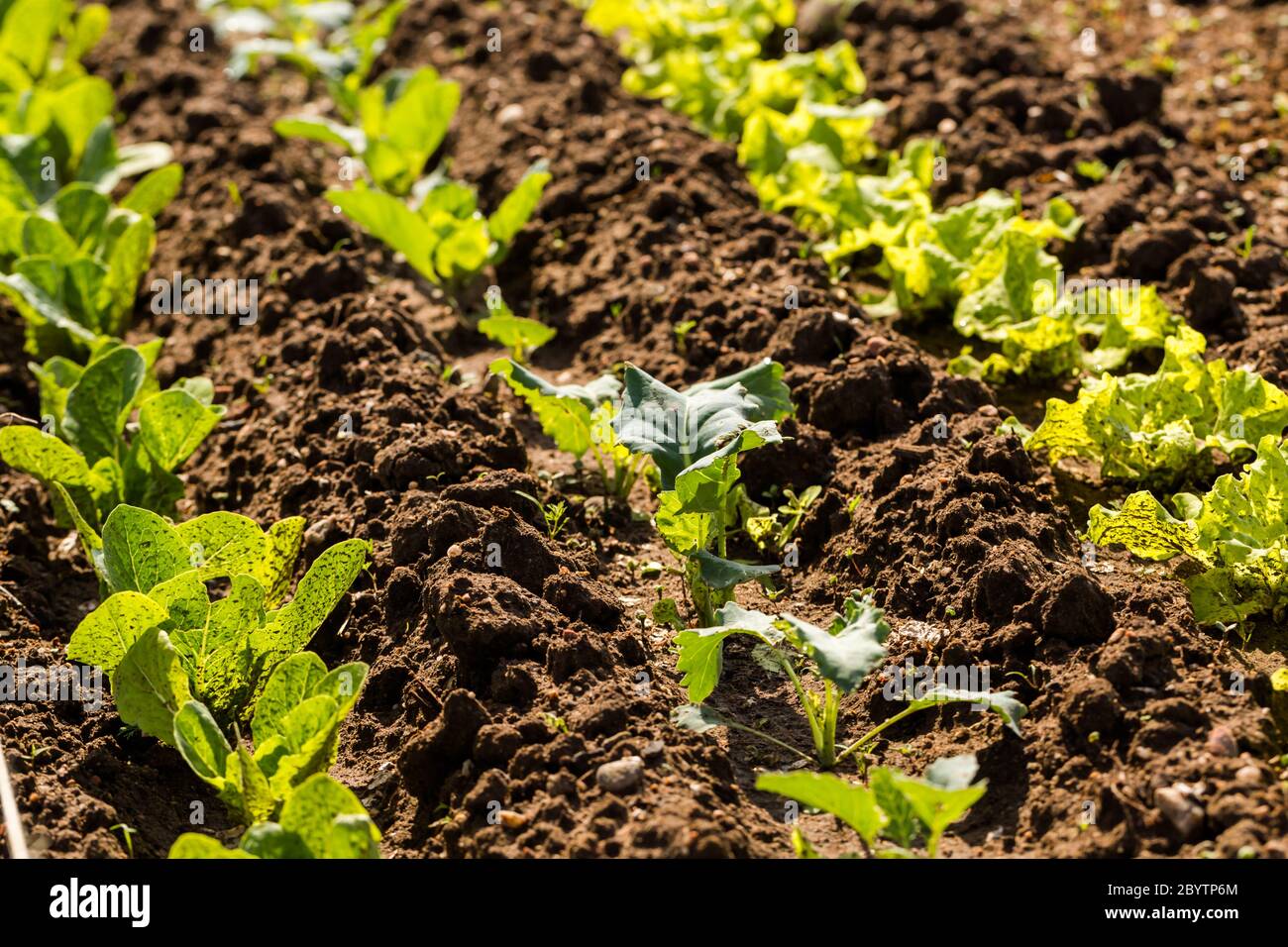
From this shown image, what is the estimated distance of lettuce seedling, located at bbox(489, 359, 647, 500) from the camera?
11.6 ft

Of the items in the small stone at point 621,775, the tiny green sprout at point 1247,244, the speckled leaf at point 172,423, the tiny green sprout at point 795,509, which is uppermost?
the tiny green sprout at point 1247,244

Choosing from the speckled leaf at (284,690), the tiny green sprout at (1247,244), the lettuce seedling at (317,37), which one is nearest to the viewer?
the speckled leaf at (284,690)

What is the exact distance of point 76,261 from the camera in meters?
4.51

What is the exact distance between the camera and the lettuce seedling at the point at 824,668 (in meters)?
2.64

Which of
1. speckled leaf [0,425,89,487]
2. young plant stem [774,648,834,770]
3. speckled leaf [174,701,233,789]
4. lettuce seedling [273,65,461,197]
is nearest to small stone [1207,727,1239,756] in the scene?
→ young plant stem [774,648,834,770]

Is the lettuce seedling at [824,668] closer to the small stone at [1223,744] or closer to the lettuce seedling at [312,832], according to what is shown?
the small stone at [1223,744]

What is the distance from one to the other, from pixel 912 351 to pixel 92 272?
2433 mm

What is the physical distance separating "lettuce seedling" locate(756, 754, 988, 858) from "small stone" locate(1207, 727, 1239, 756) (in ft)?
1.44

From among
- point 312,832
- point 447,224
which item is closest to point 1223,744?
point 312,832

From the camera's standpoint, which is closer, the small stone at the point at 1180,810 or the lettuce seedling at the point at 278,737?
the small stone at the point at 1180,810

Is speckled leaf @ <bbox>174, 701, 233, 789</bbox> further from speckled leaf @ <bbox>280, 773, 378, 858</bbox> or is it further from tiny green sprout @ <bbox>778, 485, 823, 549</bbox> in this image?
tiny green sprout @ <bbox>778, 485, 823, 549</bbox>

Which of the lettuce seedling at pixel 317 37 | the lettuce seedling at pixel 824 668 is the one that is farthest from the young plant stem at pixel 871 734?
the lettuce seedling at pixel 317 37

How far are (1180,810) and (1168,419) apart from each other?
4.43ft

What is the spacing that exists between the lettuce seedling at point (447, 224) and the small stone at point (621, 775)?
2331mm
